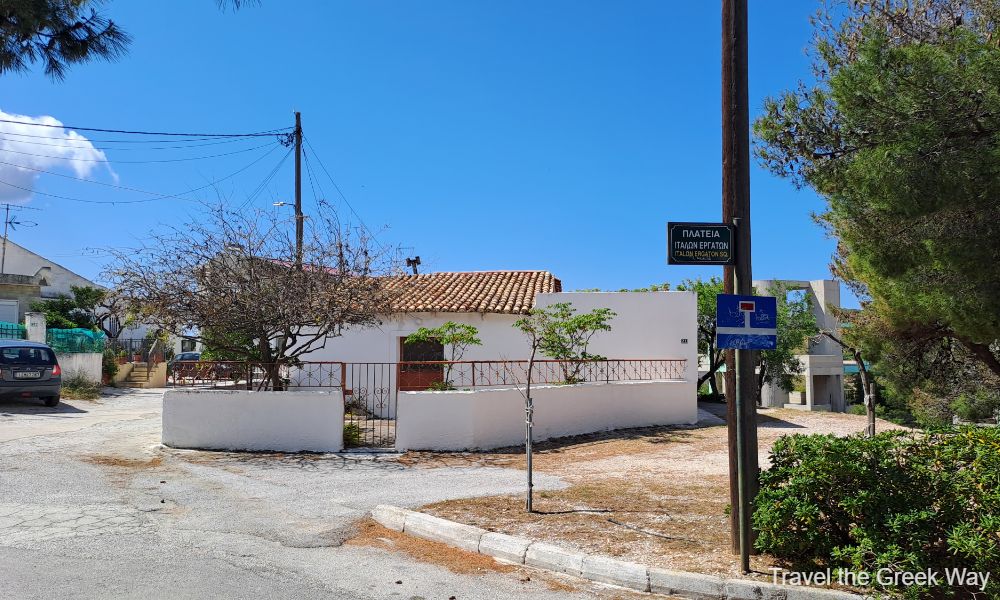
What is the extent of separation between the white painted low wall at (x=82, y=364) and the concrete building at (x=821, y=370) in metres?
29.4

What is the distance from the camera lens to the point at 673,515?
7.55 m

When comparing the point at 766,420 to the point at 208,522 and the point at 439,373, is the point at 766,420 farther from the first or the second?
the point at 208,522

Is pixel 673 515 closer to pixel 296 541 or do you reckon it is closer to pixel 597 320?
pixel 296 541

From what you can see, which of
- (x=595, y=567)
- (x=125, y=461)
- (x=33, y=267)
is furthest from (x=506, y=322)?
(x=33, y=267)

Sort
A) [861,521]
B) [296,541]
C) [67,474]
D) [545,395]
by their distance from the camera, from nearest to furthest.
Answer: [861,521] < [296,541] < [67,474] < [545,395]

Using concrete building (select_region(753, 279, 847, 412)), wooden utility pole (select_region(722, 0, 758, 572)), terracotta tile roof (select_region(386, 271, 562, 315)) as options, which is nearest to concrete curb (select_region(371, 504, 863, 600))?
wooden utility pole (select_region(722, 0, 758, 572))

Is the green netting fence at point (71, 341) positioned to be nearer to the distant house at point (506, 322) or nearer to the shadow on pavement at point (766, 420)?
the distant house at point (506, 322)

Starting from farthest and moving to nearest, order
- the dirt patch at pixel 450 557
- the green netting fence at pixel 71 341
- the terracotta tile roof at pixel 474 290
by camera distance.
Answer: the green netting fence at pixel 71 341
the terracotta tile roof at pixel 474 290
the dirt patch at pixel 450 557

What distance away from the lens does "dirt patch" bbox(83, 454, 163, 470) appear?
10.8m

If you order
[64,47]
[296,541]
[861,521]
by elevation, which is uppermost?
[64,47]

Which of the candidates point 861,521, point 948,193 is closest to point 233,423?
point 861,521

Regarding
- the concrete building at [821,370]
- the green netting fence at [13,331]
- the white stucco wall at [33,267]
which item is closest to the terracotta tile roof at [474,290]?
the green netting fence at [13,331]

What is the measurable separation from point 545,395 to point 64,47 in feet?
32.3

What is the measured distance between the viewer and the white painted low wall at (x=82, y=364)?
22.6m
